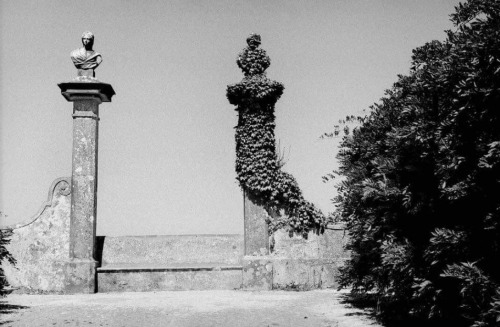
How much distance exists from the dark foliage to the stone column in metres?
6.11

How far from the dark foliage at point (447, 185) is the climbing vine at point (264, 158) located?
379 centimetres

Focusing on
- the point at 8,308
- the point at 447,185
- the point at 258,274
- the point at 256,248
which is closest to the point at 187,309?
the point at 258,274

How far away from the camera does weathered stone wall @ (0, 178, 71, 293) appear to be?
10.8 m

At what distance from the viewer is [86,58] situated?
37.3 ft

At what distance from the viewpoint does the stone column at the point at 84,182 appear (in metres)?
10.6

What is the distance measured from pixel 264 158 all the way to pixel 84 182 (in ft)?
13.2

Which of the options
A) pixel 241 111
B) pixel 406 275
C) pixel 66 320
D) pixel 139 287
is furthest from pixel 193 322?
pixel 241 111

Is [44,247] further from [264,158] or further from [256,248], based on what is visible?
[264,158]

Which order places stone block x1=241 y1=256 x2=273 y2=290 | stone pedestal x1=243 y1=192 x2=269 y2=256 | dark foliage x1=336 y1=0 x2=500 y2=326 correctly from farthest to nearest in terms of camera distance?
stone pedestal x1=243 y1=192 x2=269 y2=256 < stone block x1=241 y1=256 x2=273 y2=290 < dark foliage x1=336 y1=0 x2=500 y2=326

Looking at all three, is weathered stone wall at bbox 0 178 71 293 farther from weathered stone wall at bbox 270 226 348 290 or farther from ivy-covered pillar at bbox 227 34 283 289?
weathered stone wall at bbox 270 226 348 290

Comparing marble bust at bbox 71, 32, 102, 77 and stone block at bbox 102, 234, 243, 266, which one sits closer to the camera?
marble bust at bbox 71, 32, 102, 77

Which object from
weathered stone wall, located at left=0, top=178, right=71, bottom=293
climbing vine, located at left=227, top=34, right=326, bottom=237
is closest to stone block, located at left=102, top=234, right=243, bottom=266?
climbing vine, located at left=227, top=34, right=326, bottom=237

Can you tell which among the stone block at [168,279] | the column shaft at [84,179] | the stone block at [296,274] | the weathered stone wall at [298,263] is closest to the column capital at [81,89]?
the column shaft at [84,179]

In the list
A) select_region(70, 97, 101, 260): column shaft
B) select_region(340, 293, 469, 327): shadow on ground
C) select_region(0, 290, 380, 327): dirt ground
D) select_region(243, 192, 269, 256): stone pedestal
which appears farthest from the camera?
select_region(243, 192, 269, 256): stone pedestal
